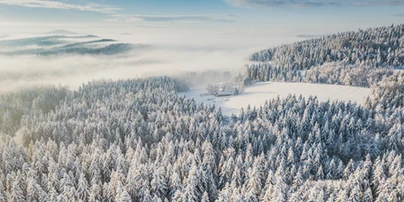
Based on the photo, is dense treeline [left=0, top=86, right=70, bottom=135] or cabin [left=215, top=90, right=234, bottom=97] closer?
dense treeline [left=0, top=86, right=70, bottom=135]

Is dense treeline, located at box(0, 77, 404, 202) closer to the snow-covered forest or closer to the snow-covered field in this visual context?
the snow-covered forest

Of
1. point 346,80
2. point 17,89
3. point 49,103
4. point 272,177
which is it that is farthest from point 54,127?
point 346,80

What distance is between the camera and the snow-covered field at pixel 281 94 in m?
160

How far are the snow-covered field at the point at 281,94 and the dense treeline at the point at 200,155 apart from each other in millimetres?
27109

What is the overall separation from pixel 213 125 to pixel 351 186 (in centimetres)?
5788

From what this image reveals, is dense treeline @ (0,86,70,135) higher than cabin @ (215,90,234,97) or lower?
lower

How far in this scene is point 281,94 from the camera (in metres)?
176

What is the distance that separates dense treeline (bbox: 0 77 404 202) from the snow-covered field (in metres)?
27.1

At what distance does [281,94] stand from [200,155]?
111824 millimetres

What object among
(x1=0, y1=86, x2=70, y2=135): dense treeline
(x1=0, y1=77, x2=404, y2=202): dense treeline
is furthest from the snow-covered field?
(x1=0, y1=86, x2=70, y2=135): dense treeline

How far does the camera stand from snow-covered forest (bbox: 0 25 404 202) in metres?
55.0

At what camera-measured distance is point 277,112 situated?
12569cm

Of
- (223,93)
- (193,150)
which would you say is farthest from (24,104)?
(193,150)

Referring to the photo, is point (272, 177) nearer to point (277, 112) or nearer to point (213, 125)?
point (213, 125)
